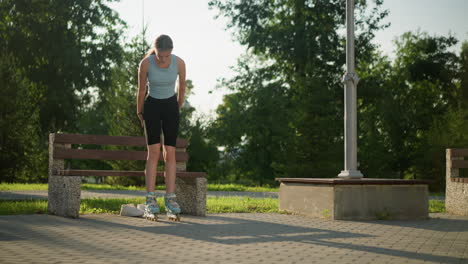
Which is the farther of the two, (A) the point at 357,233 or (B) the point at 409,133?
(B) the point at 409,133

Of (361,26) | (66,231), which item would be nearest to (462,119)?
(361,26)

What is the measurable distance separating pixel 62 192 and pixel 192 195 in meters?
1.97

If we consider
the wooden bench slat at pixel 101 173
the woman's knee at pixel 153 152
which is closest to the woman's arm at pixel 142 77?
the woman's knee at pixel 153 152

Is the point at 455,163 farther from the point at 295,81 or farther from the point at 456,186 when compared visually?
the point at 295,81

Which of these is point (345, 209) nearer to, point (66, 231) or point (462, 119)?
point (66, 231)

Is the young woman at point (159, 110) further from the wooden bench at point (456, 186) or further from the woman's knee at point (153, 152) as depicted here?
the wooden bench at point (456, 186)

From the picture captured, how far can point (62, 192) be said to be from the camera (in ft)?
25.2

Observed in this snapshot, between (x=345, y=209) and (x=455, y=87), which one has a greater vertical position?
(x=455, y=87)

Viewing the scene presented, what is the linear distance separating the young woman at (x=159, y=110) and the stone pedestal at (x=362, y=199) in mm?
2435

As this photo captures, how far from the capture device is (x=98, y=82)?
35969 mm

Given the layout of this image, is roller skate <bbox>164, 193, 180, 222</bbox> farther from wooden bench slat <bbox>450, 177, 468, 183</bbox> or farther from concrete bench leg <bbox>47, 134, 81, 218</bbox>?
wooden bench slat <bbox>450, 177, 468, 183</bbox>

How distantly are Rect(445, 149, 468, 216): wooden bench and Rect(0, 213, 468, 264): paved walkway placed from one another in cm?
254

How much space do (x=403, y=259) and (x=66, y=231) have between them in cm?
349

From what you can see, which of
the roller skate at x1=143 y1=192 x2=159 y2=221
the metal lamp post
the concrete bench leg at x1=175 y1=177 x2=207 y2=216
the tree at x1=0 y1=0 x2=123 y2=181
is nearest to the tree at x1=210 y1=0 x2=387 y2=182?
the tree at x1=0 y1=0 x2=123 y2=181
